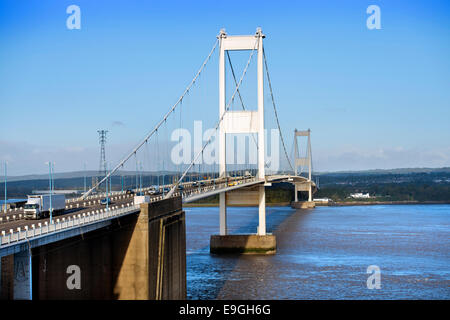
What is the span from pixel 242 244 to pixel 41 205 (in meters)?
22.5

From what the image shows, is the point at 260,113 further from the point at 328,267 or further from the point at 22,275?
the point at 22,275

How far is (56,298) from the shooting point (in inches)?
866

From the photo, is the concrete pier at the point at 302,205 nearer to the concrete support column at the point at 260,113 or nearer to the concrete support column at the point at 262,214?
the concrete support column at the point at 260,113

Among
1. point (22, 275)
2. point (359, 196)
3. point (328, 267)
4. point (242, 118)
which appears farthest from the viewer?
point (359, 196)

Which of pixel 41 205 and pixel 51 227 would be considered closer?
pixel 51 227

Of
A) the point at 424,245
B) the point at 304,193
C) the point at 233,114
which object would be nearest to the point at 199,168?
the point at 233,114

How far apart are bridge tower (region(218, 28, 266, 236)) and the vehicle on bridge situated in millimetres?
20725

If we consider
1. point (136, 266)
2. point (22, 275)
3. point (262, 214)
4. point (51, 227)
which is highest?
point (51, 227)

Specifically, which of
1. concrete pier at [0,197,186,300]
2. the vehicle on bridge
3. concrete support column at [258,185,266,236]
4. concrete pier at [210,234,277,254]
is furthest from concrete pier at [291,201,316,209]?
the vehicle on bridge

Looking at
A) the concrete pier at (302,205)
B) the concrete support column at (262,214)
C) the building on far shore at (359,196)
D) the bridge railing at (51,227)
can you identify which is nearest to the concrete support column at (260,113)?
the concrete support column at (262,214)

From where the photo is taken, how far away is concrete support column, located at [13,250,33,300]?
15.6 meters

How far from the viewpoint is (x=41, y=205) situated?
2075cm

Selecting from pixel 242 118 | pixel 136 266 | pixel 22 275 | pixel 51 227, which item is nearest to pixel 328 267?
pixel 242 118

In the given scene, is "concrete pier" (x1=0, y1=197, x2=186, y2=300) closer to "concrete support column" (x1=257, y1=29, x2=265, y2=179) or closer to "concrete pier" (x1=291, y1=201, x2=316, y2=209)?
"concrete support column" (x1=257, y1=29, x2=265, y2=179)
